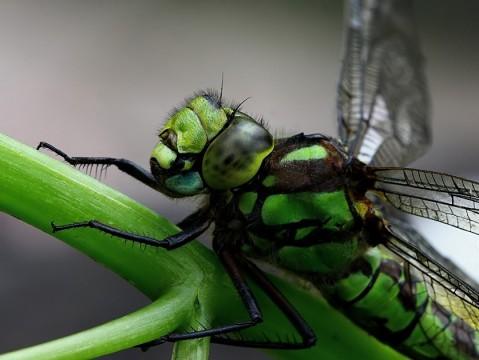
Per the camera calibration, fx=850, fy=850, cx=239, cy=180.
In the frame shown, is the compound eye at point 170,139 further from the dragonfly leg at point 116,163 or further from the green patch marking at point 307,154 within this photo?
the green patch marking at point 307,154

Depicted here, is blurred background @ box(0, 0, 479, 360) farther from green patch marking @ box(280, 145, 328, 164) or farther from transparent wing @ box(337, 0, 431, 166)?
green patch marking @ box(280, 145, 328, 164)

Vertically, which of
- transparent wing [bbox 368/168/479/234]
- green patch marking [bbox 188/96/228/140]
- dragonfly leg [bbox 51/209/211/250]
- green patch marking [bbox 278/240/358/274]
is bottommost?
dragonfly leg [bbox 51/209/211/250]

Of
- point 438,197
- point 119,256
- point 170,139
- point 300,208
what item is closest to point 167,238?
point 119,256

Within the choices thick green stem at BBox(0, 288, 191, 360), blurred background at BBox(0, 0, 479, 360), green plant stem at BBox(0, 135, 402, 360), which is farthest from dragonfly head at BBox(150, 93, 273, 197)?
blurred background at BBox(0, 0, 479, 360)

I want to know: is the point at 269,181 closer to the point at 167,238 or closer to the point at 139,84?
the point at 167,238

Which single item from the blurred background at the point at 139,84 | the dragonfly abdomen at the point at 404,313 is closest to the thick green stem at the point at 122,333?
the dragonfly abdomen at the point at 404,313

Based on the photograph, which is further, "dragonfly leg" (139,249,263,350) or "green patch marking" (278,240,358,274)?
"green patch marking" (278,240,358,274)

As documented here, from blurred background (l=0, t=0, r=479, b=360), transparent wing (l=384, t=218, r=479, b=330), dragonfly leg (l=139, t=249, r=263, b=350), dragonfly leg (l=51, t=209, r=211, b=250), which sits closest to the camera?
dragonfly leg (l=51, t=209, r=211, b=250)
